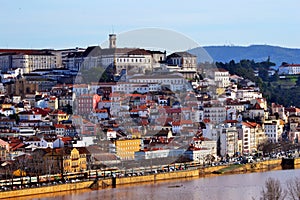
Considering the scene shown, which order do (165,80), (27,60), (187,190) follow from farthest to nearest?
1. (27,60)
2. (165,80)
3. (187,190)

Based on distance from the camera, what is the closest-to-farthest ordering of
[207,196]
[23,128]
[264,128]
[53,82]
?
1. [207,196]
2. [23,128]
3. [264,128]
4. [53,82]

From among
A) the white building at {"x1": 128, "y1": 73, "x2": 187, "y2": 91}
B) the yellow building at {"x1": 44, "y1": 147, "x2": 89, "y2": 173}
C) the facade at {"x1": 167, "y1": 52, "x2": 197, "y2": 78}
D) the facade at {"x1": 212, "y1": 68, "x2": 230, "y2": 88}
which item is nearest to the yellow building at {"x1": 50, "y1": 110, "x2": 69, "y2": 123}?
the white building at {"x1": 128, "y1": 73, "x2": 187, "y2": 91}

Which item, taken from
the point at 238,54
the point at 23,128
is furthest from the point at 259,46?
the point at 23,128

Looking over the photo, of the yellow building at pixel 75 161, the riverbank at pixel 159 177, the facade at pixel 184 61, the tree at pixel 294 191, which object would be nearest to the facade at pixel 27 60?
the facade at pixel 184 61

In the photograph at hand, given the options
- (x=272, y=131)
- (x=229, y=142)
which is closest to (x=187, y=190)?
(x=229, y=142)

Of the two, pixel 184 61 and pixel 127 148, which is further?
pixel 184 61

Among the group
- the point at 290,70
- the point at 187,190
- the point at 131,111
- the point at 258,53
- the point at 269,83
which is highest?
the point at 258,53

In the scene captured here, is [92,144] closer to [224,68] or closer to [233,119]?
[233,119]

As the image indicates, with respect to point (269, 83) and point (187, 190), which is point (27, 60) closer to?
point (269, 83)
